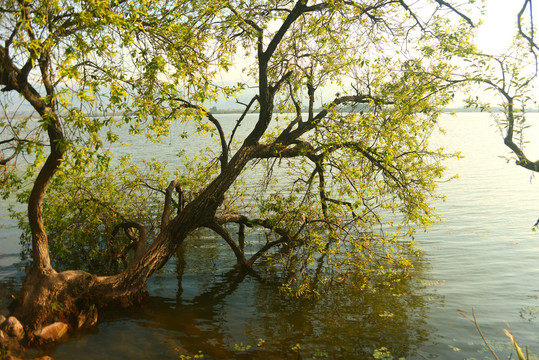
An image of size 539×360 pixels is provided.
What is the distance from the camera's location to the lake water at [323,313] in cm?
910

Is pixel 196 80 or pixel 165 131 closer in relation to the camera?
pixel 196 80

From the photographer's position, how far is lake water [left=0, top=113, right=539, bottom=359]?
9102 millimetres

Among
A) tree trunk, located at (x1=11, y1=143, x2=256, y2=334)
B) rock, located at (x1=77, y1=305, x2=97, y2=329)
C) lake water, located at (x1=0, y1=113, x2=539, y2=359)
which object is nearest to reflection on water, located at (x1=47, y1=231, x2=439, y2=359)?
lake water, located at (x1=0, y1=113, x2=539, y2=359)

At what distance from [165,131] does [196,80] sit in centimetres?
397

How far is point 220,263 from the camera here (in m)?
15.0

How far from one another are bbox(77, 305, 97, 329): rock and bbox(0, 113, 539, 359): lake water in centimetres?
24

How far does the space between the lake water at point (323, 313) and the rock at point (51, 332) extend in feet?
0.84

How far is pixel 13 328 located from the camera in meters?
8.59

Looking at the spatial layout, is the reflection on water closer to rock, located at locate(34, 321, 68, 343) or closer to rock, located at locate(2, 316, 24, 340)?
rock, located at locate(34, 321, 68, 343)

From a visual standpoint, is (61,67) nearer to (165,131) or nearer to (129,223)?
(165,131)

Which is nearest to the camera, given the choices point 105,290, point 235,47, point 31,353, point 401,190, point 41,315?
point 31,353

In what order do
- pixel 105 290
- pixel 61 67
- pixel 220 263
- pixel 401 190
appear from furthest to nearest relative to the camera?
pixel 220 263 → pixel 401 190 → pixel 105 290 → pixel 61 67

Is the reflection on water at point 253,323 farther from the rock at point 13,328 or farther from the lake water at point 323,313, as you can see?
the rock at point 13,328

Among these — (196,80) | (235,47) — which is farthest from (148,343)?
(235,47)
